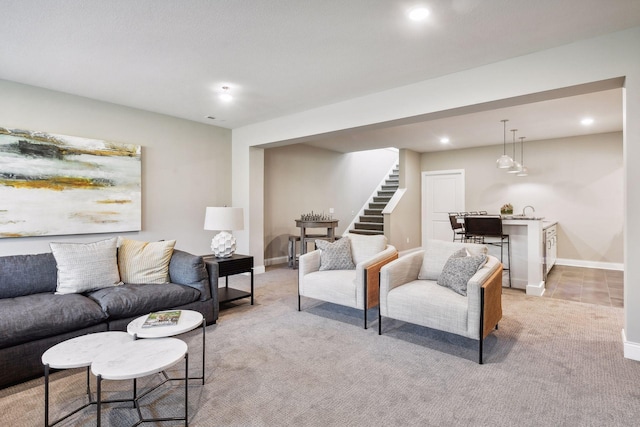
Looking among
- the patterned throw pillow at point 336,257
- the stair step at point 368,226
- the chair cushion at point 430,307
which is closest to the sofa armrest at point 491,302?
the chair cushion at point 430,307

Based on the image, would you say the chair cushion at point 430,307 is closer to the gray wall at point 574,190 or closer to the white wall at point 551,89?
the white wall at point 551,89

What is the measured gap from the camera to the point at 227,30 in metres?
2.70

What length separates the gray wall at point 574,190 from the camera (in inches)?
248

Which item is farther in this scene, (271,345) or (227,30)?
(271,345)

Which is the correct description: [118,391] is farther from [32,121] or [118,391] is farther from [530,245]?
[530,245]

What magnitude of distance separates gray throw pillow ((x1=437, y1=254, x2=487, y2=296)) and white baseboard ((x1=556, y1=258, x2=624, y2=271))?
17.0ft

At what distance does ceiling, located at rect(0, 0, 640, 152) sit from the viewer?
240 cm

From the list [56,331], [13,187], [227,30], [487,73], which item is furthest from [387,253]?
[13,187]

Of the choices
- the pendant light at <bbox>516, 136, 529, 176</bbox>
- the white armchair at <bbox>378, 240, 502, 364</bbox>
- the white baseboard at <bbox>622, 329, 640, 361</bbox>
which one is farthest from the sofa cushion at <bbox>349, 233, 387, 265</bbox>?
the pendant light at <bbox>516, 136, 529, 176</bbox>

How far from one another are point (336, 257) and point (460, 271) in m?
1.36

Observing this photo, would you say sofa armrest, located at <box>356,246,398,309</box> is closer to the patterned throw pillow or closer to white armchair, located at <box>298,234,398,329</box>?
white armchair, located at <box>298,234,398,329</box>

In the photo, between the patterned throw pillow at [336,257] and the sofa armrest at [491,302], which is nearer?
the sofa armrest at [491,302]

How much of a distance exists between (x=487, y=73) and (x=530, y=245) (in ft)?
8.10

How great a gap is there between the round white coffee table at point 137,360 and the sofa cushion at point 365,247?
2.33m
